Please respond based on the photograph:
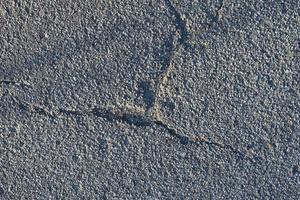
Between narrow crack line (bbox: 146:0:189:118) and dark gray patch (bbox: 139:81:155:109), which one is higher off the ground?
narrow crack line (bbox: 146:0:189:118)

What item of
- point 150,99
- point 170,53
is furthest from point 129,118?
point 170,53

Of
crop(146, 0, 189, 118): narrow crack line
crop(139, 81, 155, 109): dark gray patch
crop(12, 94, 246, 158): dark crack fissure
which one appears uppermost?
crop(146, 0, 189, 118): narrow crack line

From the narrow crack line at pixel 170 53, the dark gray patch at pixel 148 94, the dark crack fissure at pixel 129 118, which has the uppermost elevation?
the narrow crack line at pixel 170 53

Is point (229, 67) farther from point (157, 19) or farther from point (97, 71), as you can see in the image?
point (97, 71)

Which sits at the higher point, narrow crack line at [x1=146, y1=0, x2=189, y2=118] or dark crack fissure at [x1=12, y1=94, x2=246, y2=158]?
narrow crack line at [x1=146, y1=0, x2=189, y2=118]

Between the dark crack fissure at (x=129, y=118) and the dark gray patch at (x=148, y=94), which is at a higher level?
the dark gray patch at (x=148, y=94)

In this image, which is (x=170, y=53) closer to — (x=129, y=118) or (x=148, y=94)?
(x=148, y=94)

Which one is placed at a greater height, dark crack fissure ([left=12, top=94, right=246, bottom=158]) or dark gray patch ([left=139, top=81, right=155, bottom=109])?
dark gray patch ([left=139, top=81, right=155, bottom=109])

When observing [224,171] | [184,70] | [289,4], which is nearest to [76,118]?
[184,70]
